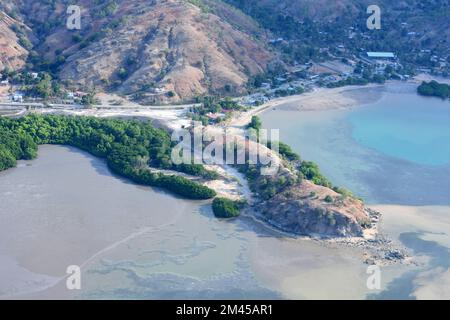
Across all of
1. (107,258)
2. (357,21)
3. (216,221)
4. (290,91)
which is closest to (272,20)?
(357,21)

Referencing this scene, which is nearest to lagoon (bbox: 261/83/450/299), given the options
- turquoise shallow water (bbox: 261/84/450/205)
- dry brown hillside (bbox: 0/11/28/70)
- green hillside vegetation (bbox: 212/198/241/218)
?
turquoise shallow water (bbox: 261/84/450/205)

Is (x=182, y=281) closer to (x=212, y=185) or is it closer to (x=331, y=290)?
(x=331, y=290)

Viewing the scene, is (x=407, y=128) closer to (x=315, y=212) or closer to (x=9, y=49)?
(x=315, y=212)

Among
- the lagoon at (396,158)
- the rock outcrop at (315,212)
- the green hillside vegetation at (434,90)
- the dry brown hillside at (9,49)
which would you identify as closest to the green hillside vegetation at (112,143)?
the rock outcrop at (315,212)

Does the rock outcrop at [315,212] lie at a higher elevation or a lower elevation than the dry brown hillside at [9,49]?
lower

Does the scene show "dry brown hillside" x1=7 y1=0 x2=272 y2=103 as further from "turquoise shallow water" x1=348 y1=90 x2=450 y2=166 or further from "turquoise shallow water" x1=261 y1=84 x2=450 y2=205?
"turquoise shallow water" x1=348 y1=90 x2=450 y2=166

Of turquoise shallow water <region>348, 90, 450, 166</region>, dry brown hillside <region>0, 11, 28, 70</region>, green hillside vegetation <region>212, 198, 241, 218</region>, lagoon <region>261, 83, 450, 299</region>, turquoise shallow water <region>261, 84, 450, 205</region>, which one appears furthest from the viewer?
dry brown hillside <region>0, 11, 28, 70</region>

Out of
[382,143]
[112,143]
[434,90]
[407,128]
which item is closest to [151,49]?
[112,143]

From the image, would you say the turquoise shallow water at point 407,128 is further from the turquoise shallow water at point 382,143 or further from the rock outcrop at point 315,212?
the rock outcrop at point 315,212

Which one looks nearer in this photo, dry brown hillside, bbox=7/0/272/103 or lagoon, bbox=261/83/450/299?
lagoon, bbox=261/83/450/299
